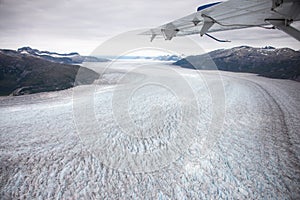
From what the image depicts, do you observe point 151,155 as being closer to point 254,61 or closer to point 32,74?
point 32,74

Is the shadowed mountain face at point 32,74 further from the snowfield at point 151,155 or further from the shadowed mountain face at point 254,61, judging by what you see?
the shadowed mountain face at point 254,61

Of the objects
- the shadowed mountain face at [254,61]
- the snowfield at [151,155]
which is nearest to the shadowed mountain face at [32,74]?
the snowfield at [151,155]

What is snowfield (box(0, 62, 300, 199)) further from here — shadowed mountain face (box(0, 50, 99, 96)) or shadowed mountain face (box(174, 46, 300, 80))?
shadowed mountain face (box(174, 46, 300, 80))

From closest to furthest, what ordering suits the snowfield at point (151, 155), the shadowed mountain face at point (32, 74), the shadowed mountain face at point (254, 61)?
the snowfield at point (151, 155)
the shadowed mountain face at point (32, 74)
the shadowed mountain face at point (254, 61)

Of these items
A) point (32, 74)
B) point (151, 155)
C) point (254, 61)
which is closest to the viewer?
point (151, 155)

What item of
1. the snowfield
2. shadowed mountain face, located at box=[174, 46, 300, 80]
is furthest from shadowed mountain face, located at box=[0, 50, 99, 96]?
shadowed mountain face, located at box=[174, 46, 300, 80]

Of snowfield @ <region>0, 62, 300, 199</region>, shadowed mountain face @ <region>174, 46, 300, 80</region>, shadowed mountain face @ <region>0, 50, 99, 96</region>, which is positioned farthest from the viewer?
shadowed mountain face @ <region>174, 46, 300, 80</region>

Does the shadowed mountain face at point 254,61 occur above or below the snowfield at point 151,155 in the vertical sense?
above

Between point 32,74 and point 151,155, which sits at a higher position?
point 151,155

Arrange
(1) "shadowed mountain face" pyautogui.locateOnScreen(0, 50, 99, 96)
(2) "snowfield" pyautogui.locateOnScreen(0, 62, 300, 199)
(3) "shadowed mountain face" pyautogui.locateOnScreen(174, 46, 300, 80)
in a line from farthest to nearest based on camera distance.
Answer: (3) "shadowed mountain face" pyautogui.locateOnScreen(174, 46, 300, 80)
(1) "shadowed mountain face" pyautogui.locateOnScreen(0, 50, 99, 96)
(2) "snowfield" pyautogui.locateOnScreen(0, 62, 300, 199)

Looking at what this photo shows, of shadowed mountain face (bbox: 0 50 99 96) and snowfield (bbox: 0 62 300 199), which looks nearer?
snowfield (bbox: 0 62 300 199)

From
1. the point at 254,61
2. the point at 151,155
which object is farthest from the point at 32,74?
the point at 254,61

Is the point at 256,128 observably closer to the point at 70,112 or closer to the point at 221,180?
the point at 221,180
